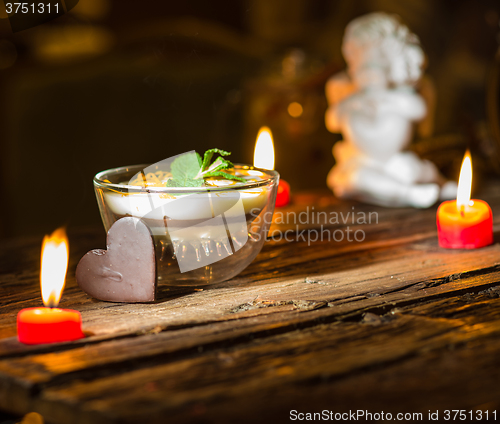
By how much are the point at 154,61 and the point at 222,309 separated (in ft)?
5.93

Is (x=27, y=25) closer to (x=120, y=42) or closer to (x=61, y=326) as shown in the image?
(x=61, y=326)

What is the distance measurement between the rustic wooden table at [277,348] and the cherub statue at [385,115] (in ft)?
1.34

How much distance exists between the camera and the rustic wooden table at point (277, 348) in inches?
17.8

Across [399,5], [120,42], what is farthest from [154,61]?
[399,5]

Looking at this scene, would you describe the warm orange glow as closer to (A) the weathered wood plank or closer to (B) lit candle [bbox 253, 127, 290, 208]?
(B) lit candle [bbox 253, 127, 290, 208]

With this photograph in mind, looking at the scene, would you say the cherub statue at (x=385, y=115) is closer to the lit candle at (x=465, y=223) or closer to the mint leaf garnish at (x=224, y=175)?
the lit candle at (x=465, y=223)

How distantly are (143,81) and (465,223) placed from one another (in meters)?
1.62

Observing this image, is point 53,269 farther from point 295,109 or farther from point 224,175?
point 295,109

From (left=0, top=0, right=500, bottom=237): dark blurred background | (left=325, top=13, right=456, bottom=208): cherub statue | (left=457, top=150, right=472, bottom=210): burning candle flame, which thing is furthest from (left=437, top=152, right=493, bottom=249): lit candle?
(left=0, top=0, right=500, bottom=237): dark blurred background

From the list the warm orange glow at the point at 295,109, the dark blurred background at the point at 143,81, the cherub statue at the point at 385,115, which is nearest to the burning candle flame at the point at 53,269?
the cherub statue at the point at 385,115

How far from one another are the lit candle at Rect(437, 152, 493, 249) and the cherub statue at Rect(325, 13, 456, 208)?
0.28 metres

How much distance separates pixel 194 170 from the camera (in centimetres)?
75

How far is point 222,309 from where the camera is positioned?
679mm

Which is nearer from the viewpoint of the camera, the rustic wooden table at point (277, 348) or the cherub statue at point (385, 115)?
the rustic wooden table at point (277, 348)
